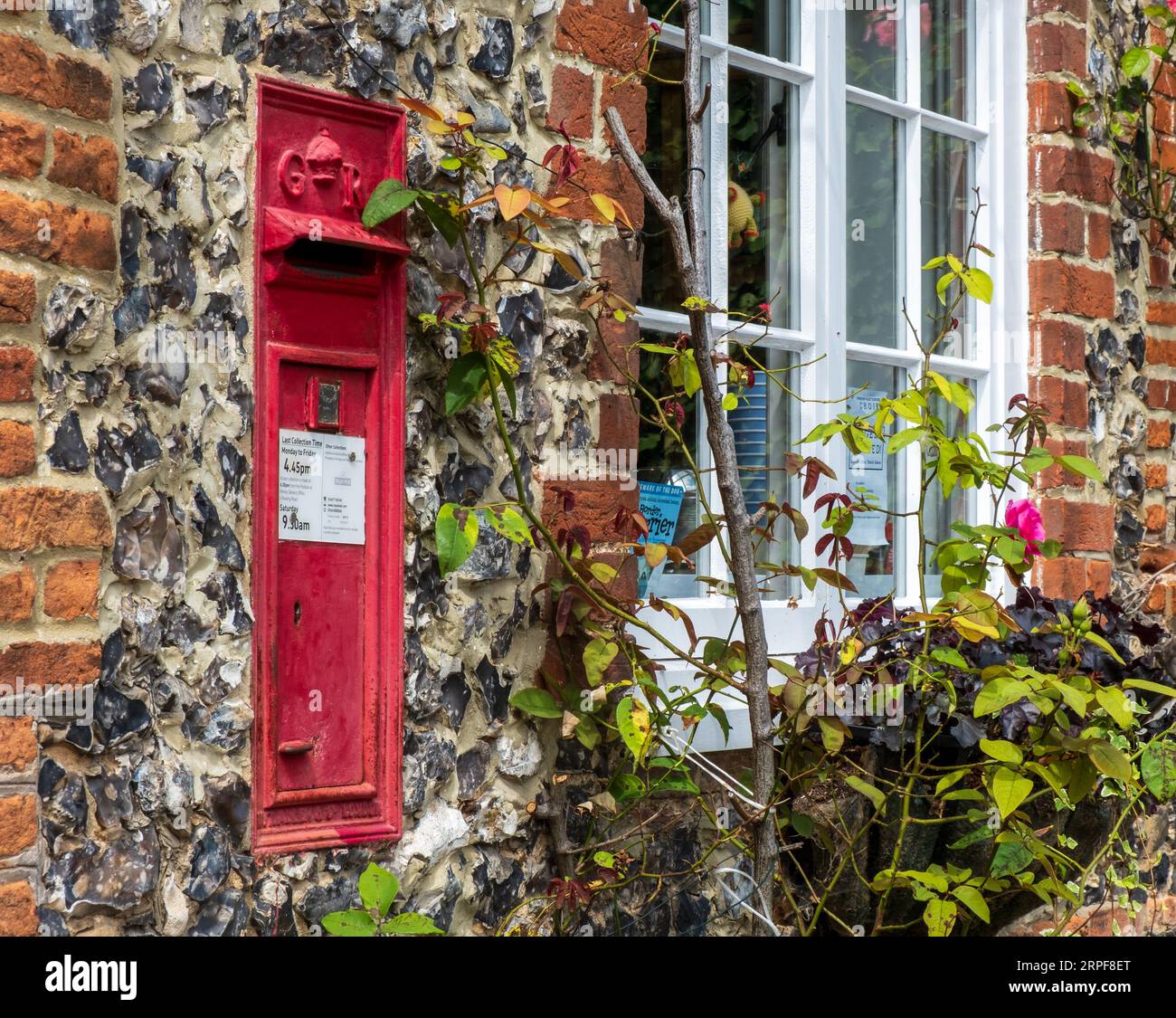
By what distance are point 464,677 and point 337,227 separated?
2.64 ft

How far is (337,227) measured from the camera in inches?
86.5

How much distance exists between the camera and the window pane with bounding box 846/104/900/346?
3336 millimetres

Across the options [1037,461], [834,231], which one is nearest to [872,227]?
[834,231]

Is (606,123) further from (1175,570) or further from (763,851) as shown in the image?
(1175,570)

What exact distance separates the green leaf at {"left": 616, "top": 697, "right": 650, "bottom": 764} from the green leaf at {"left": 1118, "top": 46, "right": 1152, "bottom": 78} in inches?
101

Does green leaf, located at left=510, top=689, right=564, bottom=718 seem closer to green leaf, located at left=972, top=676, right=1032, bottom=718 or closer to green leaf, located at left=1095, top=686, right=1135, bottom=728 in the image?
green leaf, located at left=972, top=676, right=1032, bottom=718

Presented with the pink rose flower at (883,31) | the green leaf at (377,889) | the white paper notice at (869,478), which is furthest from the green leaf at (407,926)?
the pink rose flower at (883,31)

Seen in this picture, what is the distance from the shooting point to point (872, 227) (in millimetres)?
3402

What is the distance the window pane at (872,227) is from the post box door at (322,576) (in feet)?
4.95

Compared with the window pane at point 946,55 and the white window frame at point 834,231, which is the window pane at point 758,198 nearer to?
the white window frame at point 834,231

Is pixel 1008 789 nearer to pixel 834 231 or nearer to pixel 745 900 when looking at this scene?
pixel 745 900

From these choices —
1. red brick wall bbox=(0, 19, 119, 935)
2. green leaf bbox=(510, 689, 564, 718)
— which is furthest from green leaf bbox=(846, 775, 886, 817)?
red brick wall bbox=(0, 19, 119, 935)

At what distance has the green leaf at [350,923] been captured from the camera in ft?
6.72

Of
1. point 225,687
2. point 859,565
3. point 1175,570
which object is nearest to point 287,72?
point 225,687
